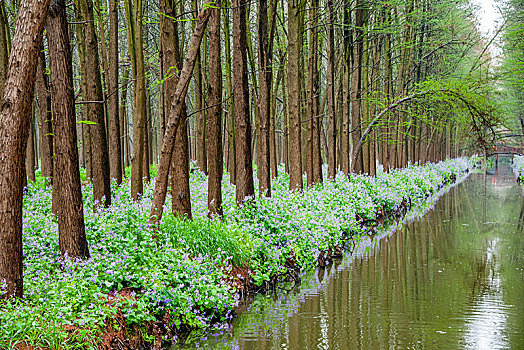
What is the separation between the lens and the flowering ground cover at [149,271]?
559cm

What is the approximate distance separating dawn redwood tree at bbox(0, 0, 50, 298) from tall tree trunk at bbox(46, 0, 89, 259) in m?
1.37

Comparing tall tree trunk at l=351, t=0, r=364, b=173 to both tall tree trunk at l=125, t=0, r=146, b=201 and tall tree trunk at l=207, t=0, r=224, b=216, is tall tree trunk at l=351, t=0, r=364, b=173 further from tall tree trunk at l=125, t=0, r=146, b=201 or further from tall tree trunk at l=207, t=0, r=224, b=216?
tall tree trunk at l=207, t=0, r=224, b=216

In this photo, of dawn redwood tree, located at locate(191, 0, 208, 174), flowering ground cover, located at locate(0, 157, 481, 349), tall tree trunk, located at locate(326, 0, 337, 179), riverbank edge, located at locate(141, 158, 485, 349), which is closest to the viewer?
flowering ground cover, located at locate(0, 157, 481, 349)

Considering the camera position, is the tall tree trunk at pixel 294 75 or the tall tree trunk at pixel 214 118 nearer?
the tall tree trunk at pixel 214 118

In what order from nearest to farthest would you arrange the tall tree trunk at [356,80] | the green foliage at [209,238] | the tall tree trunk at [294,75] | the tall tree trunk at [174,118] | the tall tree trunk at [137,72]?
the green foliage at [209,238] → the tall tree trunk at [174,118] → the tall tree trunk at [137,72] → the tall tree trunk at [294,75] → the tall tree trunk at [356,80]

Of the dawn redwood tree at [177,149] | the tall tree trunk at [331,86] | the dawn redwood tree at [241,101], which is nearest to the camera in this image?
the dawn redwood tree at [177,149]

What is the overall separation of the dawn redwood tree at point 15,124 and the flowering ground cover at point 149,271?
1.62 ft

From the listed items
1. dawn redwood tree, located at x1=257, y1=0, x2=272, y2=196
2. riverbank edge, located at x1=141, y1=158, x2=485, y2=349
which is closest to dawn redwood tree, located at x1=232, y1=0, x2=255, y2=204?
dawn redwood tree, located at x1=257, y1=0, x2=272, y2=196

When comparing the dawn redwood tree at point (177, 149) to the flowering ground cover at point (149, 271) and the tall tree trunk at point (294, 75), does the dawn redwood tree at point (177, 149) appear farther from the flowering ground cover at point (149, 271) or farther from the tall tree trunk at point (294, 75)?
the tall tree trunk at point (294, 75)

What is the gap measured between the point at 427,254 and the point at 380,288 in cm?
406

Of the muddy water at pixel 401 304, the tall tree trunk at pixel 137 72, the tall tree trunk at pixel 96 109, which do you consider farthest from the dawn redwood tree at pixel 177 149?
the tall tree trunk at pixel 137 72

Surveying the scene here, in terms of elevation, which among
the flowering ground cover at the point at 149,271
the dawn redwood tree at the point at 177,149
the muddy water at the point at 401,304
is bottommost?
the muddy water at the point at 401,304

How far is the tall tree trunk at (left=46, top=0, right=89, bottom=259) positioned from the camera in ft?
23.6

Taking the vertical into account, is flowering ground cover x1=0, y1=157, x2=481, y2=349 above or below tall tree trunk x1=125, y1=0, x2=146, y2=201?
below
